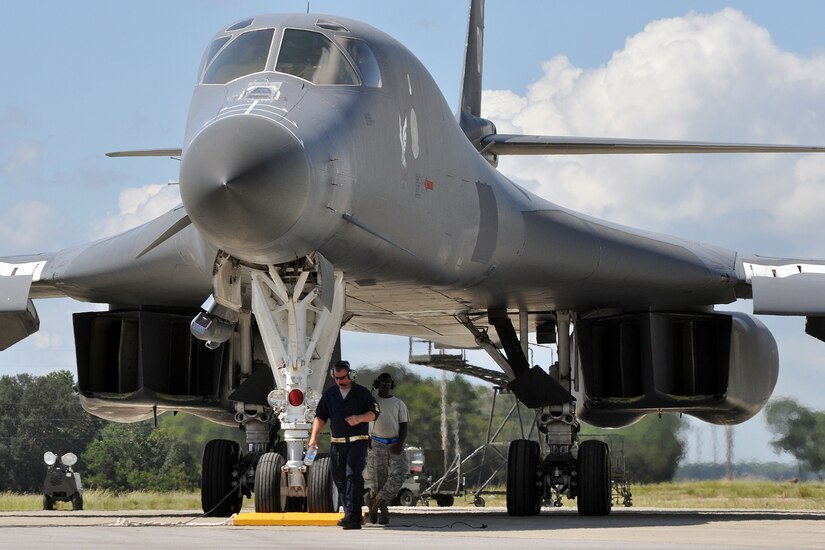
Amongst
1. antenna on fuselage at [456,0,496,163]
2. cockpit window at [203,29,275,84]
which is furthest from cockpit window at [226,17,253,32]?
antenna on fuselage at [456,0,496,163]

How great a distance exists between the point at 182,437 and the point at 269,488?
68.1ft

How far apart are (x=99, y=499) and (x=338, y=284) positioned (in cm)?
1627

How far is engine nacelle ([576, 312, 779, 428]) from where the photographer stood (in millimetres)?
15305

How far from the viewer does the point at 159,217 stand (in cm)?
1441

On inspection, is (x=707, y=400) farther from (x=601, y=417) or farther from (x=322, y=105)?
(x=322, y=105)

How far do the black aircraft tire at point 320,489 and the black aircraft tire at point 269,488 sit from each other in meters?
0.24

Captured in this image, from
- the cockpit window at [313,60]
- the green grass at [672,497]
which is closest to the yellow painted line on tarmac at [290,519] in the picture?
the cockpit window at [313,60]

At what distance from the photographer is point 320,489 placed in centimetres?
1111

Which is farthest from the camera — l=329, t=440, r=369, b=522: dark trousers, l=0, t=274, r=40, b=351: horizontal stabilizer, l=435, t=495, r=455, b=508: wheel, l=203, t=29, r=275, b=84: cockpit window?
l=435, t=495, r=455, b=508: wheel

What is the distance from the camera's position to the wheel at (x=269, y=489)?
36.9 ft

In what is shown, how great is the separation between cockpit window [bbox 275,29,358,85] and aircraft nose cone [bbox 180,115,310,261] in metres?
1.04

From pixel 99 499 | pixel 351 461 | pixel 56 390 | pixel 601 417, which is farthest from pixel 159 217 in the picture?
pixel 56 390

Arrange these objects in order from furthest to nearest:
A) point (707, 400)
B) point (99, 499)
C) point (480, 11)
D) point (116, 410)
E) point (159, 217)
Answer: point (99, 499) < point (480, 11) < point (116, 410) < point (707, 400) < point (159, 217)

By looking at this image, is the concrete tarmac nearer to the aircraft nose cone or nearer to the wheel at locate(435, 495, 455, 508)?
the aircraft nose cone
